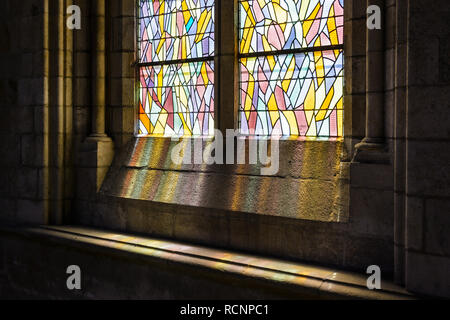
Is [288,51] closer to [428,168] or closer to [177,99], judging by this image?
[177,99]

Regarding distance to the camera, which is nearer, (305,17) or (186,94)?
(305,17)

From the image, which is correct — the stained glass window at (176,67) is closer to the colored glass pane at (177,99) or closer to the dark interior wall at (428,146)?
the colored glass pane at (177,99)

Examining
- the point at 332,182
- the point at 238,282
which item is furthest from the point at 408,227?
the point at 238,282

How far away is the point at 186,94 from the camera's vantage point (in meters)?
4.04

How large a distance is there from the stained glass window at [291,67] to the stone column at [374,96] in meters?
0.32

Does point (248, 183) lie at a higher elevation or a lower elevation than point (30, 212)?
higher

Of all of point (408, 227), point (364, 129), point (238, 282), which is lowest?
point (238, 282)

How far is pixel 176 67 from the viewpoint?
4.11m

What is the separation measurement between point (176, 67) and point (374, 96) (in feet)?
5.66

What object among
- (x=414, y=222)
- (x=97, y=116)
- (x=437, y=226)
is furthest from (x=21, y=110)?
(x=437, y=226)

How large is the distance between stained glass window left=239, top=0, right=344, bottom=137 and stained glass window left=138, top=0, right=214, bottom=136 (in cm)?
32

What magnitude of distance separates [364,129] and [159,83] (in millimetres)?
1822

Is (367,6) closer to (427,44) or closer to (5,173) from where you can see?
(427,44)

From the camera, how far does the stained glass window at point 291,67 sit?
3.32 meters
